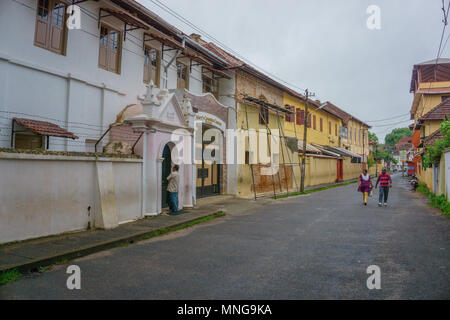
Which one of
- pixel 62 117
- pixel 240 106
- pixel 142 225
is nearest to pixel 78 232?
pixel 142 225

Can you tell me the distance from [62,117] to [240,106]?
10.5 meters

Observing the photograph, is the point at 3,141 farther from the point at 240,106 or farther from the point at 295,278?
the point at 240,106

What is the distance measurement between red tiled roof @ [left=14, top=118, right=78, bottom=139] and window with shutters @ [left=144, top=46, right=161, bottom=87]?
4.83 meters

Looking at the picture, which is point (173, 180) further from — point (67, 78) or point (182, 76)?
point (182, 76)

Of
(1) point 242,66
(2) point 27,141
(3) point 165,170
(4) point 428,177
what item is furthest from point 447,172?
(2) point 27,141

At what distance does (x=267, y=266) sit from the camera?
18.5 ft

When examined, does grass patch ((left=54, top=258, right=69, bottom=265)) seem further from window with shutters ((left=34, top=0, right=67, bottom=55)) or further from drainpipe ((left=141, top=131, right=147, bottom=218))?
window with shutters ((left=34, top=0, right=67, bottom=55))

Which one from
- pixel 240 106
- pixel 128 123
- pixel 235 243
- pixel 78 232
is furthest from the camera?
pixel 240 106

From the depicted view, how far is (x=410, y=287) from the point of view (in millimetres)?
4574

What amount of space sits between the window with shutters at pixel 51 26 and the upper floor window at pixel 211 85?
7878 mm

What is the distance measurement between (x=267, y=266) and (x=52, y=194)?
516 centimetres

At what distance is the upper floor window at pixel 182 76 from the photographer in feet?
48.7

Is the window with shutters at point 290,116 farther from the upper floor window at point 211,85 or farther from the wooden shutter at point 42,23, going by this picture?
the wooden shutter at point 42,23

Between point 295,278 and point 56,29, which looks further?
point 56,29
